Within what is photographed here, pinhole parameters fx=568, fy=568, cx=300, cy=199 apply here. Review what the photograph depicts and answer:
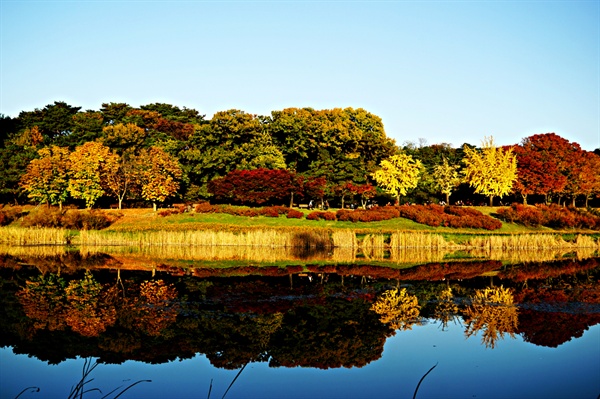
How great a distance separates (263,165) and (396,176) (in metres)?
14.0

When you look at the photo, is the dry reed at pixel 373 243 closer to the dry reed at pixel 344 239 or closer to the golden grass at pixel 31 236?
the dry reed at pixel 344 239

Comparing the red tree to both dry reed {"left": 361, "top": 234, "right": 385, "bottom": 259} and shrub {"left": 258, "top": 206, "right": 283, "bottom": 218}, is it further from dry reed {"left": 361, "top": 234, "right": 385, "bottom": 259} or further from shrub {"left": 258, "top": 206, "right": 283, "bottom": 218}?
dry reed {"left": 361, "top": 234, "right": 385, "bottom": 259}

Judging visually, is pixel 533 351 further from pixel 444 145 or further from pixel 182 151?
pixel 444 145

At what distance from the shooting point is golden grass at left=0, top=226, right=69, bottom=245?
38.3 metres

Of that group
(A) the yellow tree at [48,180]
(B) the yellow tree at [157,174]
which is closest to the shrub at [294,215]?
(B) the yellow tree at [157,174]

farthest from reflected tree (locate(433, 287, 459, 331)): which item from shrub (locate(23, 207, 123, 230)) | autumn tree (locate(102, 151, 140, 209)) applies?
autumn tree (locate(102, 151, 140, 209))

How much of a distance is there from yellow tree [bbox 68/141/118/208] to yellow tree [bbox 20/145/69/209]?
950mm

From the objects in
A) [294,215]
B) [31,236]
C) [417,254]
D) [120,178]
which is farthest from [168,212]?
[417,254]

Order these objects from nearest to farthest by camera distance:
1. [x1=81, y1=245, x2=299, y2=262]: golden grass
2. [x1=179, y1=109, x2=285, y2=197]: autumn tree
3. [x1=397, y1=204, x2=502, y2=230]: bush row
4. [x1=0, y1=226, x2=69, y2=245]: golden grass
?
[x1=81, y1=245, x2=299, y2=262]: golden grass < [x1=0, y1=226, x2=69, y2=245]: golden grass < [x1=397, y1=204, x2=502, y2=230]: bush row < [x1=179, y1=109, x2=285, y2=197]: autumn tree

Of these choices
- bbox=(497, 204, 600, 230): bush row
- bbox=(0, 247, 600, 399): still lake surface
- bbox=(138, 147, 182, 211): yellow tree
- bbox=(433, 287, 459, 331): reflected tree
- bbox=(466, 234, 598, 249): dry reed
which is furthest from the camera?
bbox=(138, 147, 182, 211): yellow tree

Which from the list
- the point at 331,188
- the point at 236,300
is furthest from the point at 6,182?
the point at 236,300

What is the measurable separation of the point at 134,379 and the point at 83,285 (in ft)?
39.9

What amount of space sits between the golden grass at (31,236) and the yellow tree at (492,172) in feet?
139

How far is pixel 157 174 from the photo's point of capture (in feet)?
189
